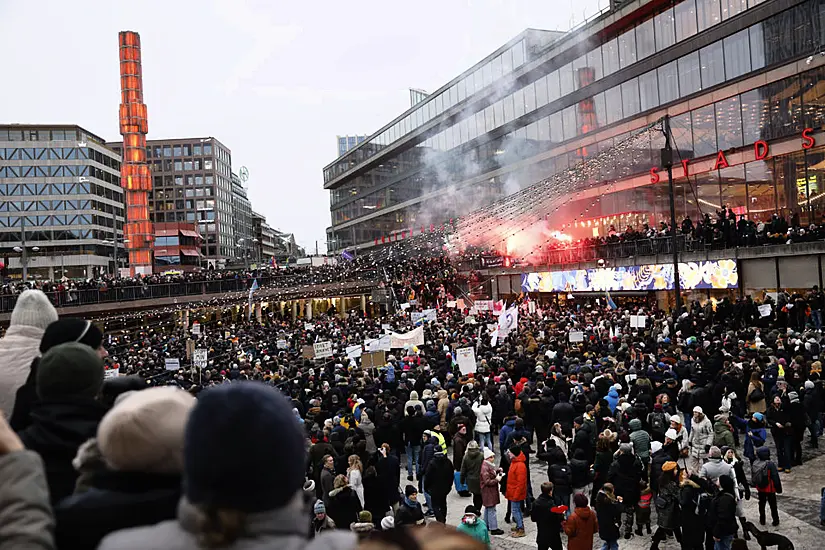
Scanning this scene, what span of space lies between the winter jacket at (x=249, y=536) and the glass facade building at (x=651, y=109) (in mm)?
35742

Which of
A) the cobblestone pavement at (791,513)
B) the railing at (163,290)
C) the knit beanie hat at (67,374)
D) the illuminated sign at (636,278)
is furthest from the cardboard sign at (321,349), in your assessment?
the railing at (163,290)

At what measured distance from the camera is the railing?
37.3 m

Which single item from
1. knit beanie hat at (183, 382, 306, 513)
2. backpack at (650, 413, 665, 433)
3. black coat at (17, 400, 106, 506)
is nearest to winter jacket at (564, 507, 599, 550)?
backpack at (650, 413, 665, 433)

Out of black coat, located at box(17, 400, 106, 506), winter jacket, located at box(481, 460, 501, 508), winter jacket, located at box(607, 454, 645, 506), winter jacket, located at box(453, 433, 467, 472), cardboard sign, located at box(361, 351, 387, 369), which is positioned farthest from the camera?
cardboard sign, located at box(361, 351, 387, 369)

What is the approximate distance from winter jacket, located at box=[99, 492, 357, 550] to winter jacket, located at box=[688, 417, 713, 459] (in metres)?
10.6

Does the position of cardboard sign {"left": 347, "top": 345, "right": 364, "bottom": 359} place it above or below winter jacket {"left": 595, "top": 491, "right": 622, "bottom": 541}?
above

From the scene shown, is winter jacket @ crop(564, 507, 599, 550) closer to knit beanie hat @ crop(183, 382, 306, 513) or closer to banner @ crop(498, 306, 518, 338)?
knit beanie hat @ crop(183, 382, 306, 513)

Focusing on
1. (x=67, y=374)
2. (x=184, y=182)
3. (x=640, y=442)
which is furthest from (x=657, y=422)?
(x=184, y=182)

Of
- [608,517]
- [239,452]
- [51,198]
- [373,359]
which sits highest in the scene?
[51,198]

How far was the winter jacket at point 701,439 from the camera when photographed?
1103cm

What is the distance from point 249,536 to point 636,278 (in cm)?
3581

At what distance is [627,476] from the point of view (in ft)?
32.8

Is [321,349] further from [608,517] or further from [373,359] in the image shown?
[608,517]

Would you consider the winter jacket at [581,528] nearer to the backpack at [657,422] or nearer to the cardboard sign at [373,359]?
the backpack at [657,422]
